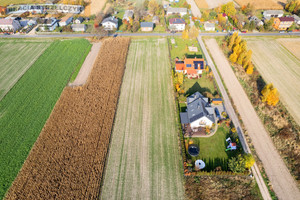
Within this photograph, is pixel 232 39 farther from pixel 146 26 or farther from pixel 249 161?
pixel 249 161

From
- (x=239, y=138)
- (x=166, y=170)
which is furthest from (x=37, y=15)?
(x=239, y=138)

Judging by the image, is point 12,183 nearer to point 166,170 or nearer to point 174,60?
Result: point 166,170

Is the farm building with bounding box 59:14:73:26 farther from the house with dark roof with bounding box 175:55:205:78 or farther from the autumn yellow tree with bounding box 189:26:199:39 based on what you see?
the house with dark roof with bounding box 175:55:205:78

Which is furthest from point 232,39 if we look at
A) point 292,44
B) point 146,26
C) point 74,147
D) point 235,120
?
point 74,147

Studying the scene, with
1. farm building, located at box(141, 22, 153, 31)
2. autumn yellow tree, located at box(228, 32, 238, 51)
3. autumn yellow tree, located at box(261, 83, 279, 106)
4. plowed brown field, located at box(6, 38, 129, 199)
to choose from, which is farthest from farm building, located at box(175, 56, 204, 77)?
farm building, located at box(141, 22, 153, 31)

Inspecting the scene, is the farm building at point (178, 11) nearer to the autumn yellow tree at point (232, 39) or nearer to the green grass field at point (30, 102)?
the autumn yellow tree at point (232, 39)
